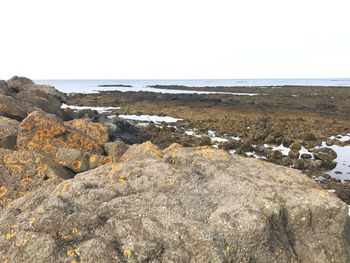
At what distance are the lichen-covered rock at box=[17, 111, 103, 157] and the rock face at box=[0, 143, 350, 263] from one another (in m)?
4.20

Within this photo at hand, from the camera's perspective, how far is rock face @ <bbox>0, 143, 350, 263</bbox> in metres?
4.47

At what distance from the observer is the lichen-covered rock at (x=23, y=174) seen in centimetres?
664

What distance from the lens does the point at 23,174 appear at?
22.8 ft

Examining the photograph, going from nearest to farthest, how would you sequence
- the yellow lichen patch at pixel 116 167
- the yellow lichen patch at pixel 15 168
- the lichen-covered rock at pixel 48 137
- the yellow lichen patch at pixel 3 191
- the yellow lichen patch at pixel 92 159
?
1. the yellow lichen patch at pixel 116 167
2. the yellow lichen patch at pixel 3 191
3. the yellow lichen patch at pixel 15 168
4. the yellow lichen patch at pixel 92 159
5. the lichen-covered rock at pixel 48 137

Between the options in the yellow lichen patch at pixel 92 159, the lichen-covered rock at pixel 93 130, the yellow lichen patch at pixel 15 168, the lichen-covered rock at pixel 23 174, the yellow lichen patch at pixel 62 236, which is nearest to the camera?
the yellow lichen patch at pixel 62 236

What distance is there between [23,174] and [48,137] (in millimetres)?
3171

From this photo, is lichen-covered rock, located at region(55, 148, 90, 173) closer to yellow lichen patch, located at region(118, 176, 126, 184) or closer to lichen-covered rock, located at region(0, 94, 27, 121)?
yellow lichen patch, located at region(118, 176, 126, 184)

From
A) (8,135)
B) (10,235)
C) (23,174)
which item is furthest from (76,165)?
(10,235)

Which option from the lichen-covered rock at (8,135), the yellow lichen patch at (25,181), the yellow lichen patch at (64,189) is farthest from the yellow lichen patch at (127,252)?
the lichen-covered rock at (8,135)

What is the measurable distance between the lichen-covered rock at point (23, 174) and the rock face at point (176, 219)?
122cm

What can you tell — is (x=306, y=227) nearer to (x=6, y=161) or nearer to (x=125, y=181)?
(x=125, y=181)

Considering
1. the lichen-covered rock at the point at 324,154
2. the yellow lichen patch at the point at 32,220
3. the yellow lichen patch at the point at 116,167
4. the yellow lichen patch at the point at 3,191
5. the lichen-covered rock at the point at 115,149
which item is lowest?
the lichen-covered rock at the point at 324,154

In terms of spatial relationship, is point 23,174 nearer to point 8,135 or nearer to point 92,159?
point 92,159

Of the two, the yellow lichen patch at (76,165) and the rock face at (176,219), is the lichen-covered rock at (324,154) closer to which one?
the rock face at (176,219)
